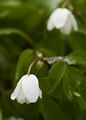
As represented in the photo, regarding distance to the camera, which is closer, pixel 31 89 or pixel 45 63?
pixel 31 89

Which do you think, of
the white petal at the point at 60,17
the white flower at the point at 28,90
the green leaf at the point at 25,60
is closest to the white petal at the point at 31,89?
the white flower at the point at 28,90

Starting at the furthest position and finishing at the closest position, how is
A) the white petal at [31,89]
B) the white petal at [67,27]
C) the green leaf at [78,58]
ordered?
1. the white petal at [67,27]
2. the green leaf at [78,58]
3. the white petal at [31,89]

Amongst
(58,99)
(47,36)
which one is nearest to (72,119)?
(58,99)

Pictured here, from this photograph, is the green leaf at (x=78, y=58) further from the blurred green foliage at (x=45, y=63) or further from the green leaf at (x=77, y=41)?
the green leaf at (x=77, y=41)

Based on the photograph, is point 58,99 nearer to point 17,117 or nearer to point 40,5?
point 17,117

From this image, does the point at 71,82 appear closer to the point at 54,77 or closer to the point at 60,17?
the point at 54,77

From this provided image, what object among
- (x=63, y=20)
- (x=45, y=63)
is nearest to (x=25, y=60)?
(x=45, y=63)

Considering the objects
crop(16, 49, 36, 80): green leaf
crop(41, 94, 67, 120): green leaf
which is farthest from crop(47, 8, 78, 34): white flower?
crop(41, 94, 67, 120): green leaf
